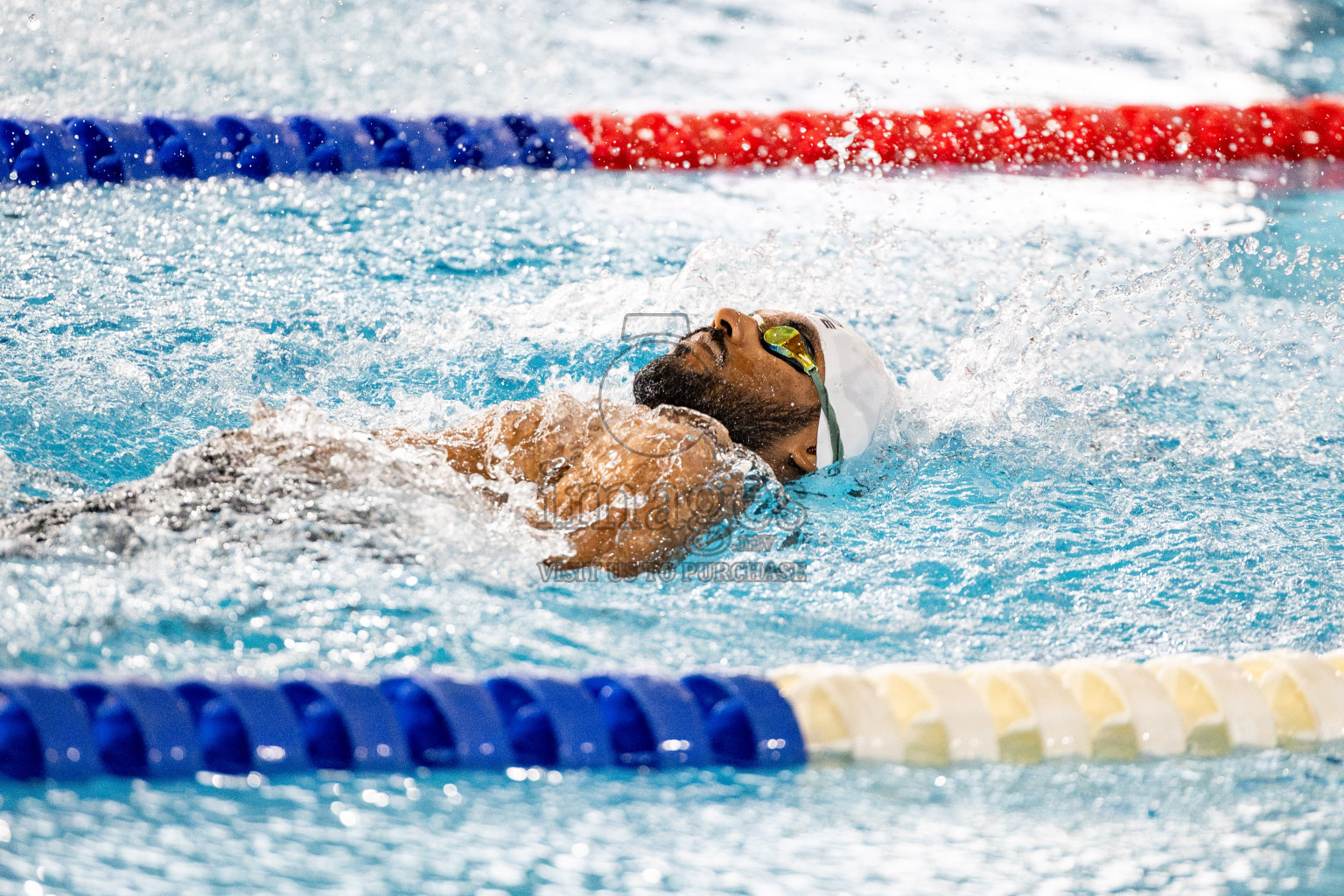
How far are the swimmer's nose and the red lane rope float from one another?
6.76 feet

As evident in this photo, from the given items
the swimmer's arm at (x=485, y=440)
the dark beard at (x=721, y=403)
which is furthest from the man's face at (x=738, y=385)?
the swimmer's arm at (x=485, y=440)

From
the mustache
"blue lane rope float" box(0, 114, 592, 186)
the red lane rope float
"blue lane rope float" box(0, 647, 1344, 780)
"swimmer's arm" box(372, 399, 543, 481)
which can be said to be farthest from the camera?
the red lane rope float

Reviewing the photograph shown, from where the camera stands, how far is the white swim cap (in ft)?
7.54

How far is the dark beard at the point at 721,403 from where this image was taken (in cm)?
226

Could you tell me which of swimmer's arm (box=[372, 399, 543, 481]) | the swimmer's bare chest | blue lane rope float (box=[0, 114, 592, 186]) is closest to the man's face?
the swimmer's bare chest

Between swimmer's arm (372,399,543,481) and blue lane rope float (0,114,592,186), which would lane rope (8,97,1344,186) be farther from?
swimmer's arm (372,399,543,481)

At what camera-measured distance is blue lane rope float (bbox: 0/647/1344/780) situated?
1.41 m

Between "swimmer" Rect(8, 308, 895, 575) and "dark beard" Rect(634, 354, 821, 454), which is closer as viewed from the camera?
"swimmer" Rect(8, 308, 895, 575)

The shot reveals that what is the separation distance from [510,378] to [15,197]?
5.62 ft

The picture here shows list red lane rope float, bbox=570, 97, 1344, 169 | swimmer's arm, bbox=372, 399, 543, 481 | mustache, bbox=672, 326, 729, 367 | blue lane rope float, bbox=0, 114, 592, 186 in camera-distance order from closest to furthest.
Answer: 1. swimmer's arm, bbox=372, 399, 543, 481
2. mustache, bbox=672, 326, 729, 367
3. blue lane rope float, bbox=0, 114, 592, 186
4. red lane rope float, bbox=570, 97, 1344, 169

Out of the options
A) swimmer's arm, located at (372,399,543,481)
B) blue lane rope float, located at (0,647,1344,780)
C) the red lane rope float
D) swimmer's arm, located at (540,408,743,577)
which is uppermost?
the red lane rope float

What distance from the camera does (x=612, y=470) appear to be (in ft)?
6.61

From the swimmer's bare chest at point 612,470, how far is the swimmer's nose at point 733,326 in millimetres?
233

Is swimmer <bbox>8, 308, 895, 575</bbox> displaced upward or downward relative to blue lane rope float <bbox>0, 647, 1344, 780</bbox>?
upward
